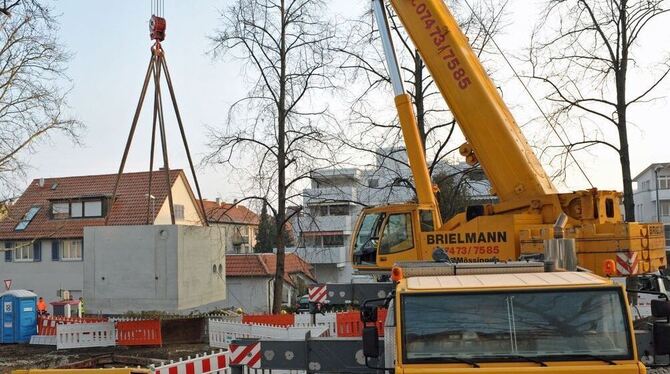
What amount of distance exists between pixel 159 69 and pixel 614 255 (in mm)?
9355

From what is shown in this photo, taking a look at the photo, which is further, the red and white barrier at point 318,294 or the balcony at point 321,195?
the balcony at point 321,195

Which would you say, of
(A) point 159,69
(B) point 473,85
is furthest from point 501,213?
(A) point 159,69

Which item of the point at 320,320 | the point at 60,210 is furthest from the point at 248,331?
the point at 60,210

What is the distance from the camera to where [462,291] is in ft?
16.1

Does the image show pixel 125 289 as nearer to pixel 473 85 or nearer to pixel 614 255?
pixel 473 85

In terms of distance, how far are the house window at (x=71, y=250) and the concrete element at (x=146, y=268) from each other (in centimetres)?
2570

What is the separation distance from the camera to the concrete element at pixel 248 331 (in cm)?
1287

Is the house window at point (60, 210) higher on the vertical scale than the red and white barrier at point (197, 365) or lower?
higher

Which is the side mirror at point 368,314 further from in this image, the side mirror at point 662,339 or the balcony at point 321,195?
the balcony at point 321,195

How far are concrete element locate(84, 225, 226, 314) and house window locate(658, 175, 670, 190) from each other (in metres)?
54.3

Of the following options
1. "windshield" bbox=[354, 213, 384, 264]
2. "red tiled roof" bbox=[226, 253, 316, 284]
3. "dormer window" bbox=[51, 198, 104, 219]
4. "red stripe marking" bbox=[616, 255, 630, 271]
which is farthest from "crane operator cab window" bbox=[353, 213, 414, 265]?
"dormer window" bbox=[51, 198, 104, 219]

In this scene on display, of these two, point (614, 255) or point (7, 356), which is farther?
point (7, 356)

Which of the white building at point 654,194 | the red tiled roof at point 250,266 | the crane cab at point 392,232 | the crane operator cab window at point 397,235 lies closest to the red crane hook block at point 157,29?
the crane cab at point 392,232

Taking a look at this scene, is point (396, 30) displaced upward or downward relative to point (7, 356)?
upward
